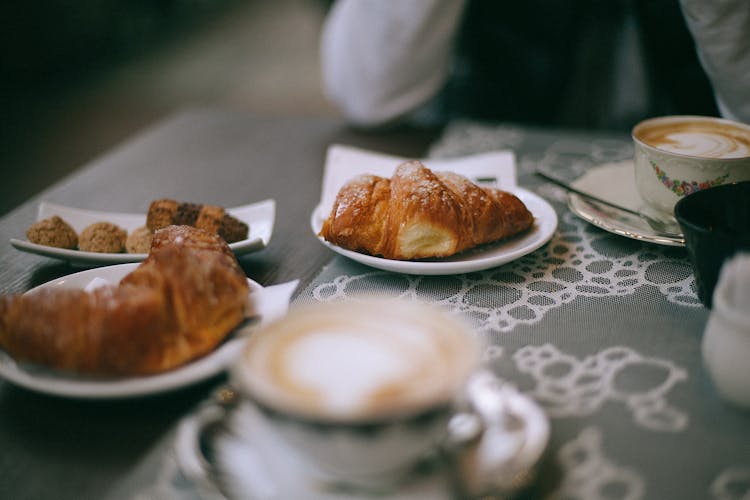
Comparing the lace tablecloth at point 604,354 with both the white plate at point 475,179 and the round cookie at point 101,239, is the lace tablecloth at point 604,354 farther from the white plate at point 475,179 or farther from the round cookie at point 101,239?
the round cookie at point 101,239

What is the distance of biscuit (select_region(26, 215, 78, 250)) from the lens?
922 mm

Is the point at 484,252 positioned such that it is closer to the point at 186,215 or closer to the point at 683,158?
the point at 683,158

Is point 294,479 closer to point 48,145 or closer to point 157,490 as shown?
point 157,490

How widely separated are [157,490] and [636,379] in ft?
1.63

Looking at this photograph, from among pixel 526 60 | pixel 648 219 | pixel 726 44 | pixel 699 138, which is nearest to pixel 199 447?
pixel 648 219

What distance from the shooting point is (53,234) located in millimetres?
926

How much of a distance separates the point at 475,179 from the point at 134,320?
0.74m

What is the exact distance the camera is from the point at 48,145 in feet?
11.9

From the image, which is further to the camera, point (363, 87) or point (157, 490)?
point (363, 87)

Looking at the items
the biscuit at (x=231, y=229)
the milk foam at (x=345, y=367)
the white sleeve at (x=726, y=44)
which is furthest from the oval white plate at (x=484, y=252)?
the white sleeve at (x=726, y=44)

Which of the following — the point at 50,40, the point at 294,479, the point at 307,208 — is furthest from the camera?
the point at 50,40

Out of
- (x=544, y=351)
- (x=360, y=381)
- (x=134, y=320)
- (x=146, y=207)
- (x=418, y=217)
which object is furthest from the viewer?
(x=146, y=207)

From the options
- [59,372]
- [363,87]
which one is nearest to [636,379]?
[59,372]

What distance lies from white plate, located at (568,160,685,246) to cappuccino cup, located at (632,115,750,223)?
39mm
